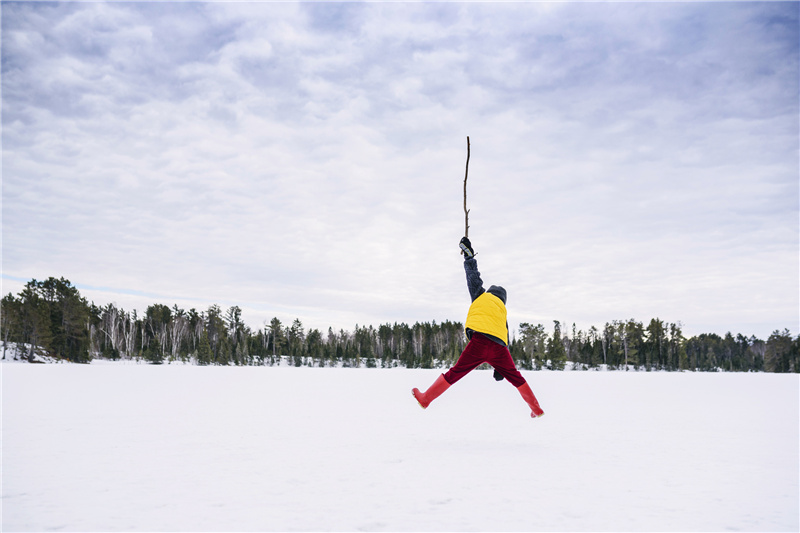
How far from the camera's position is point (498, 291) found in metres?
6.84

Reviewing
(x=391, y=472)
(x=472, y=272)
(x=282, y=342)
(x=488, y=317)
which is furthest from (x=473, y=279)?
(x=282, y=342)

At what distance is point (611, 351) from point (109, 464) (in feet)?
297

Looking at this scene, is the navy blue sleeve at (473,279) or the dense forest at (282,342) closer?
the navy blue sleeve at (473,279)

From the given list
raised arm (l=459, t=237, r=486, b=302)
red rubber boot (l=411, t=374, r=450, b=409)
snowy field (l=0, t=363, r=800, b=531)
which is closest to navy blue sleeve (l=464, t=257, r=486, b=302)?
raised arm (l=459, t=237, r=486, b=302)

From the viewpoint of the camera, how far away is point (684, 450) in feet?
19.9

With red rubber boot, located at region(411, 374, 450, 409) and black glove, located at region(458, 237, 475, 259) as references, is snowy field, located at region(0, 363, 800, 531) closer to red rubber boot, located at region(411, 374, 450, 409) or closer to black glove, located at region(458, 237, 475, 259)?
red rubber boot, located at region(411, 374, 450, 409)

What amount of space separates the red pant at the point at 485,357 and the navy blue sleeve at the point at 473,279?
59 centimetres

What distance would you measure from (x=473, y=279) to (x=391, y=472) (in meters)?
2.81

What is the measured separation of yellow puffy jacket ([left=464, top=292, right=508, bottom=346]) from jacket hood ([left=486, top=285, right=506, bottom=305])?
0.15 meters

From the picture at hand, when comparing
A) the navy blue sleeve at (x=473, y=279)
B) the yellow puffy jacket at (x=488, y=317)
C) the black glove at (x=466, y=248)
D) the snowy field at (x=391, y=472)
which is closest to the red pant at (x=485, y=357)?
the yellow puffy jacket at (x=488, y=317)

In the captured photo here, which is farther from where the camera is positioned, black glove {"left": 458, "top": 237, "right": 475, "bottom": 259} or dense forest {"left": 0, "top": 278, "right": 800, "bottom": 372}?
dense forest {"left": 0, "top": 278, "right": 800, "bottom": 372}

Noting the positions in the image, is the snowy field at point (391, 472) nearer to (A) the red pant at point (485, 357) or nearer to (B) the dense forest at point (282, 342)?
(A) the red pant at point (485, 357)

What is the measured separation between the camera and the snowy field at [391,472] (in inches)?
141

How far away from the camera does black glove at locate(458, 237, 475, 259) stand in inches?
268
